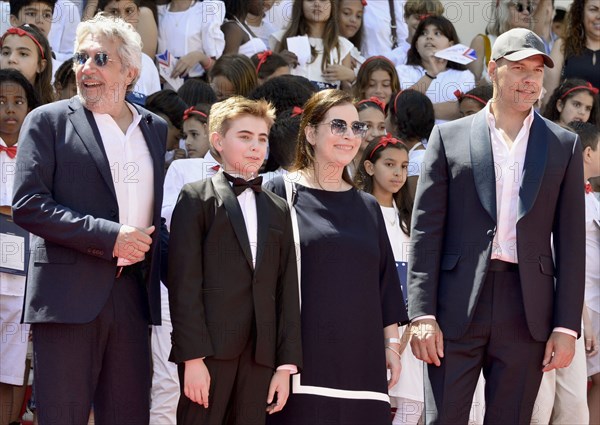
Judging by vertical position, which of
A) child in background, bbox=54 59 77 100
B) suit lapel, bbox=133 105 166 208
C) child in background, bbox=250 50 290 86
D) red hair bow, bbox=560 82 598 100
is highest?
red hair bow, bbox=560 82 598 100

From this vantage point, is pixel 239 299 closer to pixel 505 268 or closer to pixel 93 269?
pixel 93 269

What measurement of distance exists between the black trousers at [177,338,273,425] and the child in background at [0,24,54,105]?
2998 millimetres

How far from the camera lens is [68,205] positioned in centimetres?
409

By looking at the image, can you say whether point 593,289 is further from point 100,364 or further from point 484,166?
point 100,364

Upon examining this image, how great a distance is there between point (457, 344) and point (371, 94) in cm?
406

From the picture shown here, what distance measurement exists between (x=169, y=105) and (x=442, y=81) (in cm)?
243

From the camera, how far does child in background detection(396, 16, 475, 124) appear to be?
331 inches

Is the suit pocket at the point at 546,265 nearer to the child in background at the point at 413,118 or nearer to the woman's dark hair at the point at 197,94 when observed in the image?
the child in background at the point at 413,118

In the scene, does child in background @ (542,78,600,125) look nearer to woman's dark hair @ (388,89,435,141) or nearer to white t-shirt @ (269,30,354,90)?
woman's dark hair @ (388,89,435,141)

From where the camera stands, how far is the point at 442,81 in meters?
8.46

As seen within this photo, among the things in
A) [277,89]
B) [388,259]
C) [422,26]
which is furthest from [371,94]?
[388,259]

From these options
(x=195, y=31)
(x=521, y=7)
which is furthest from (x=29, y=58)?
(x=521, y=7)

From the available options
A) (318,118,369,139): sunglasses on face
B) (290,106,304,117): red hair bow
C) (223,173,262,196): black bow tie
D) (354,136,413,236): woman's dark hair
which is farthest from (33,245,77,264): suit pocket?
(354,136,413,236): woman's dark hair

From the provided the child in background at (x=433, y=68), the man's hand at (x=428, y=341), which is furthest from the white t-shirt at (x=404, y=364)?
the child in background at (x=433, y=68)
